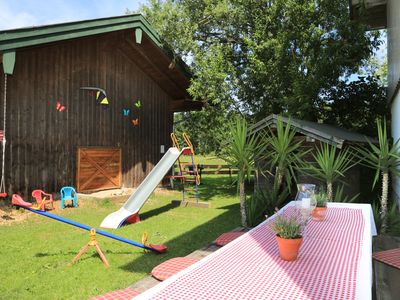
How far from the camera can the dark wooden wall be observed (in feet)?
31.9

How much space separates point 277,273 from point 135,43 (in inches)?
466

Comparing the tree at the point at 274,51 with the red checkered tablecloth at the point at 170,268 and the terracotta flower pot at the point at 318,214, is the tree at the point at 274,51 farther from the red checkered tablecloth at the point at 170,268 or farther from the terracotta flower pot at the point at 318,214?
the red checkered tablecloth at the point at 170,268

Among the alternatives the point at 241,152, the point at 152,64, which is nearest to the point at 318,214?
the point at 241,152

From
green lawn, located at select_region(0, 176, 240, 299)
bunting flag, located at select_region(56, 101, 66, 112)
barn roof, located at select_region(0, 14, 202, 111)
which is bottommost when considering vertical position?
green lawn, located at select_region(0, 176, 240, 299)

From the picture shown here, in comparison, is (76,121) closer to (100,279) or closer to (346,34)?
(100,279)

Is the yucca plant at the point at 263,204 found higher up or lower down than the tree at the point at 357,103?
lower down

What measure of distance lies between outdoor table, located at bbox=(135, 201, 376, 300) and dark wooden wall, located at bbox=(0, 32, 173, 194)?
8557mm

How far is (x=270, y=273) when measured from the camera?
229 cm

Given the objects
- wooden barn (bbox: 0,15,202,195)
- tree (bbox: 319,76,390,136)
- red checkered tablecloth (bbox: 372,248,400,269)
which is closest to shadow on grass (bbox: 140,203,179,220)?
wooden barn (bbox: 0,15,202,195)

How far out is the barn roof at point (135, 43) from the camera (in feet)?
27.4

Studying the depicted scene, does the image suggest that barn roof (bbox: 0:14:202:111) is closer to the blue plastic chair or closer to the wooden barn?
the wooden barn

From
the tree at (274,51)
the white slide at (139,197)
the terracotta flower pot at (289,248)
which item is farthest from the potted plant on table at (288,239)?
the tree at (274,51)

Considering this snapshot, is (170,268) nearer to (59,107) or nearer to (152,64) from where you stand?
(59,107)

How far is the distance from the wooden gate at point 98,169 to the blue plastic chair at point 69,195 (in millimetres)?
877
